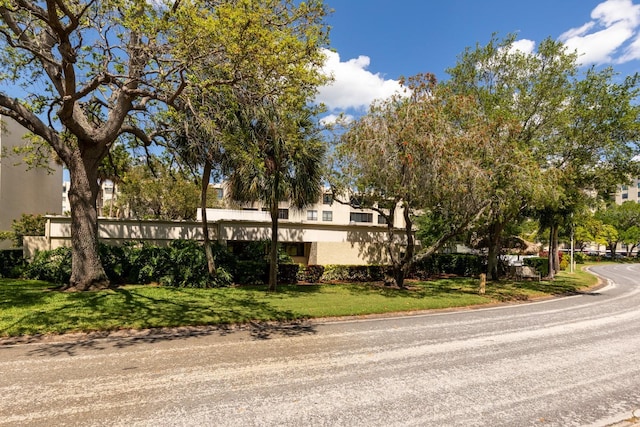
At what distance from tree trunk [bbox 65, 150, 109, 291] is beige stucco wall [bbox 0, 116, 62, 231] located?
9533 millimetres

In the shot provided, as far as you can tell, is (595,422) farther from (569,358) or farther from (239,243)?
(239,243)

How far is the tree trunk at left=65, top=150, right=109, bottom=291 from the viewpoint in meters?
13.5

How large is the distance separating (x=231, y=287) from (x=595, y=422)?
1355 cm

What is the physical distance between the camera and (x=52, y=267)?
607 inches

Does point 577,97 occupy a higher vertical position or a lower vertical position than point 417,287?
higher

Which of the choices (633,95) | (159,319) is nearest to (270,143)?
(159,319)

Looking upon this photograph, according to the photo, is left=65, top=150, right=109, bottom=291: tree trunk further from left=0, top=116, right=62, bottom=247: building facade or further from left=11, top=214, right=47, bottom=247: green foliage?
left=11, top=214, right=47, bottom=247: green foliage

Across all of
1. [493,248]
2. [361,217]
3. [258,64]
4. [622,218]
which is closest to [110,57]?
[258,64]

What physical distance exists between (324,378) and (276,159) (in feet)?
30.3

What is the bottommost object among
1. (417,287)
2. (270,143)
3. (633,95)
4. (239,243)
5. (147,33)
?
(417,287)

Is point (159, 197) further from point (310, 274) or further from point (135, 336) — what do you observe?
point (135, 336)

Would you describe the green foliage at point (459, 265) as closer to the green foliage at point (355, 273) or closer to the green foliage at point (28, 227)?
the green foliage at point (355, 273)

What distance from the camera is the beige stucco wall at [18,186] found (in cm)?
2400

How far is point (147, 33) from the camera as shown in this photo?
9.50 metres
